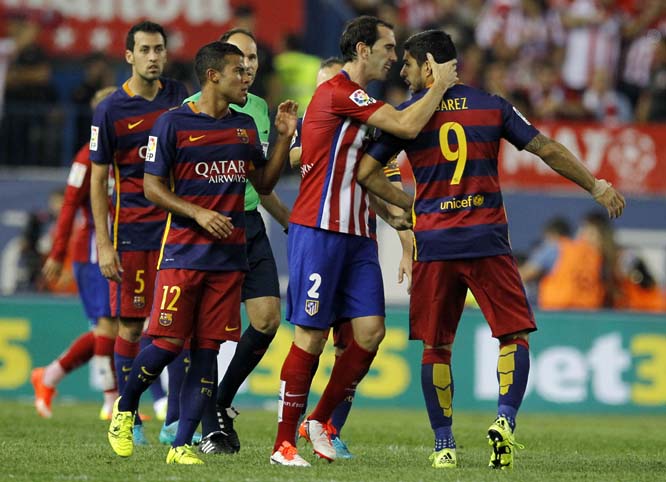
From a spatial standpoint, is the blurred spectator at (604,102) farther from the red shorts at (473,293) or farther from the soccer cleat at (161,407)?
the red shorts at (473,293)

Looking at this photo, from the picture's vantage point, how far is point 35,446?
862 cm

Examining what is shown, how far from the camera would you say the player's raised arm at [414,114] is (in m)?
7.42

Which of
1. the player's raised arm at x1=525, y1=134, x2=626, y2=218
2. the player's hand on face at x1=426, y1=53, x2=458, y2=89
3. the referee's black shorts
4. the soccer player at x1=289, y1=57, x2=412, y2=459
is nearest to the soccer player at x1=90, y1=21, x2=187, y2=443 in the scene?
the referee's black shorts

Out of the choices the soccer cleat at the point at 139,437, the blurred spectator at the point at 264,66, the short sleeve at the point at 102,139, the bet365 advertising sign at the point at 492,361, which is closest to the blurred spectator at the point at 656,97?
the bet365 advertising sign at the point at 492,361

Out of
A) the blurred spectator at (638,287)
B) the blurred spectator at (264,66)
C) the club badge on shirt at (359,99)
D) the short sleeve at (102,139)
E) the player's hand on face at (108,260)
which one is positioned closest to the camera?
the club badge on shirt at (359,99)

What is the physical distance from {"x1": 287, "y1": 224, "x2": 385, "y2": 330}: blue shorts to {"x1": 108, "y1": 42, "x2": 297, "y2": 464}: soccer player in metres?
0.34

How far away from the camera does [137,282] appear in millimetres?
9102

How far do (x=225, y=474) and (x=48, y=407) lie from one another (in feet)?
16.4

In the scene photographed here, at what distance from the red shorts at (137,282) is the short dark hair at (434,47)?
2419 millimetres

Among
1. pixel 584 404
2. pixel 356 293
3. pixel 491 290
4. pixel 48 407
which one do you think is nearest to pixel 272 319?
pixel 356 293

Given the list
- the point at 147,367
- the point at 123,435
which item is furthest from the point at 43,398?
the point at 147,367

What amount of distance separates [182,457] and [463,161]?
7.41 ft

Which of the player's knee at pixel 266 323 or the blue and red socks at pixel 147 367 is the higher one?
the player's knee at pixel 266 323

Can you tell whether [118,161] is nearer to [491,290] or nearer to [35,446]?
[35,446]
